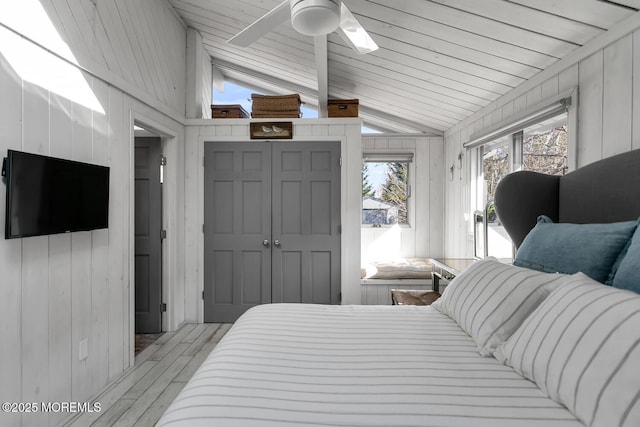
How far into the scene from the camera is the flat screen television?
1.52 metres

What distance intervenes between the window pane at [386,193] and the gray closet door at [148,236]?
2.69 metres

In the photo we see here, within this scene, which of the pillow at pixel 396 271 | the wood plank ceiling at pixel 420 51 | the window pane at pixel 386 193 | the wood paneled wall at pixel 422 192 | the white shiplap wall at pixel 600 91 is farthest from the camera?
the window pane at pixel 386 193

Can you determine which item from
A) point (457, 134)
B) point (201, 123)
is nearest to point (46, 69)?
point (201, 123)

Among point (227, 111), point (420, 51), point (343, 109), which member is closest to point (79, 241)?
point (227, 111)

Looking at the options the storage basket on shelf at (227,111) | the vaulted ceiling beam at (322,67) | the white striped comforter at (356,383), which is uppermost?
the vaulted ceiling beam at (322,67)

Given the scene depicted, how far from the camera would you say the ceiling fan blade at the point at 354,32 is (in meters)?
1.66

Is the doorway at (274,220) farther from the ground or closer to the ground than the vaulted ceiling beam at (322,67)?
closer to the ground

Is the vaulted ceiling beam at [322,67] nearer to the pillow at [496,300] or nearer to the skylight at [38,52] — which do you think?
the skylight at [38,52]

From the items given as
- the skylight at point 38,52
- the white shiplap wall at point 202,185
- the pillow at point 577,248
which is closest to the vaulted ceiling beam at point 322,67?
the white shiplap wall at point 202,185

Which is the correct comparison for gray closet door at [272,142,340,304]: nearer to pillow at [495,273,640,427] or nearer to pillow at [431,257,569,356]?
pillow at [431,257,569,356]

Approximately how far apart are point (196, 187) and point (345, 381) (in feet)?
10.2

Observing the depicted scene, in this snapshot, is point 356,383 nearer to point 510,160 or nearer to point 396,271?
point 510,160

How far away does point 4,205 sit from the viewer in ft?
5.02

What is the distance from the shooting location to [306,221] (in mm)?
3570
